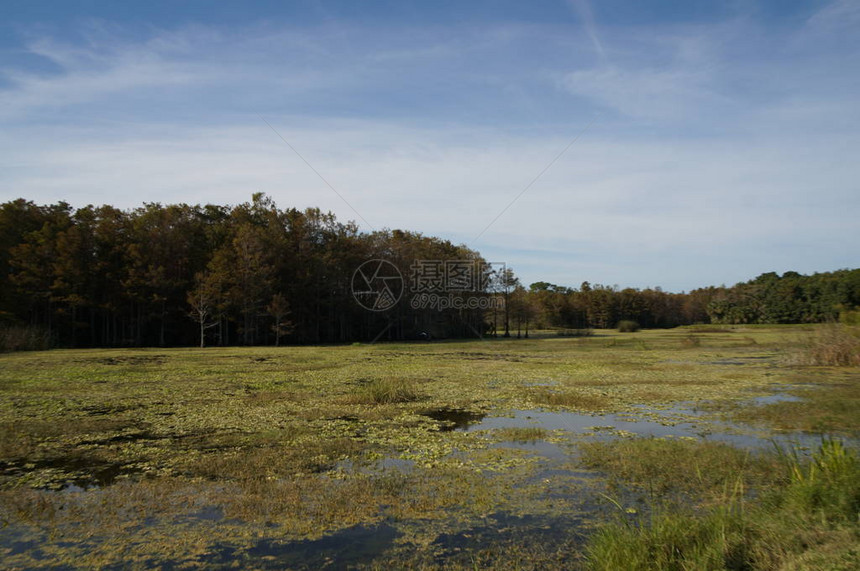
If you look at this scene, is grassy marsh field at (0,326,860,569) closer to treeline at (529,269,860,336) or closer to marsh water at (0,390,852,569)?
marsh water at (0,390,852,569)

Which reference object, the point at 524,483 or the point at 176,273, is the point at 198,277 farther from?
the point at 524,483

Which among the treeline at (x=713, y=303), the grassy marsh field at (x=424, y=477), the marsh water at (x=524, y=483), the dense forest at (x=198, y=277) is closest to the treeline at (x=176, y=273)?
the dense forest at (x=198, y=277)

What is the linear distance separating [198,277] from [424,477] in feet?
130

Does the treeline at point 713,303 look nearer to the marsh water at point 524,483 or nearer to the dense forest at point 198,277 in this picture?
the dense forest at point 198,277

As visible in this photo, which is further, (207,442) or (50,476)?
(207,442)

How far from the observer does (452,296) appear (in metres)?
65.4

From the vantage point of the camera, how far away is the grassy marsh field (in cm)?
511

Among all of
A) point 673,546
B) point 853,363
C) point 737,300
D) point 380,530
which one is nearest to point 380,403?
point 380,530

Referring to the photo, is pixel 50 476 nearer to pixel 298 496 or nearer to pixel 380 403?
pixel 298 496

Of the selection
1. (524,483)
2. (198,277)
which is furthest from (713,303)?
(524,483)

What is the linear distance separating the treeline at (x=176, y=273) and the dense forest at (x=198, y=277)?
4.1 inches

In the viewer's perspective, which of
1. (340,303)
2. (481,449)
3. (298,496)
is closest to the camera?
(298,496)

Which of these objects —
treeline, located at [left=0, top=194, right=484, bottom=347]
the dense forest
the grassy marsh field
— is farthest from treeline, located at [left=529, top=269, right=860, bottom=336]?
the grassy marsh field

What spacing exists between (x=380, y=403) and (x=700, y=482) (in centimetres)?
872
